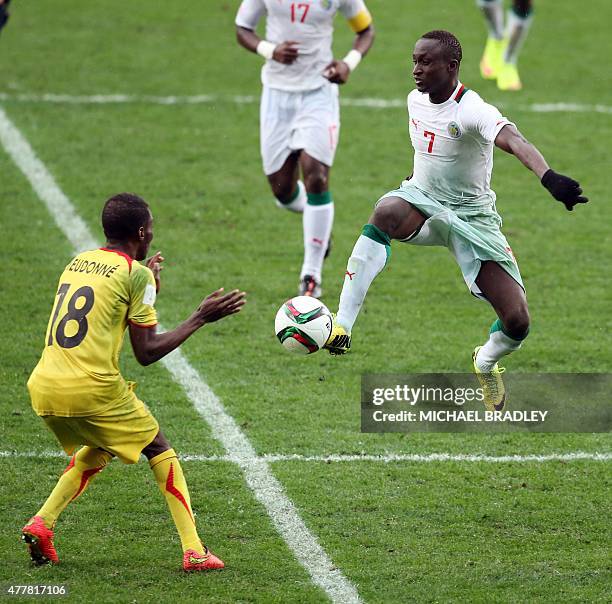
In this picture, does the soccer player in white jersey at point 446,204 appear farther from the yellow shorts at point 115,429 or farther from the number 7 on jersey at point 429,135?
the yellow shorts at point 115,429

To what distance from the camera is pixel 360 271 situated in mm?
6742

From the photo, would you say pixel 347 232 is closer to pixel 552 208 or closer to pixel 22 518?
pixel 552 208

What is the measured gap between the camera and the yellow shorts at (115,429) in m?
5.71

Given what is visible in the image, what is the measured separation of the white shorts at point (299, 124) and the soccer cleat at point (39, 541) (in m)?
4.49

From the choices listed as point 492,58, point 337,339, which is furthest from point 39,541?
point 492,58

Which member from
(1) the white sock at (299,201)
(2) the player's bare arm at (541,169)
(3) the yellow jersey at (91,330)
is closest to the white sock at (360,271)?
(2) the player's bare arm at (541,169)

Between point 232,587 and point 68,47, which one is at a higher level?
point 232,587

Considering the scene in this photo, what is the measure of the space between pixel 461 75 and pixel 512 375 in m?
7.40

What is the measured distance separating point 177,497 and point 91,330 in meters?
0.90

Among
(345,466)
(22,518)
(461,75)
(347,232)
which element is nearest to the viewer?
(22,518)

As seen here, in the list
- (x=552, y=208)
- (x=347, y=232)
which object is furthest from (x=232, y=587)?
(x=552, y=208)

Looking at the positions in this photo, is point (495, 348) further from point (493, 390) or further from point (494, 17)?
point (494, 17)

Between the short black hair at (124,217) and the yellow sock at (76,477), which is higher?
the short black hair at (124,217)

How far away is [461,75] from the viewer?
15.0 metres
